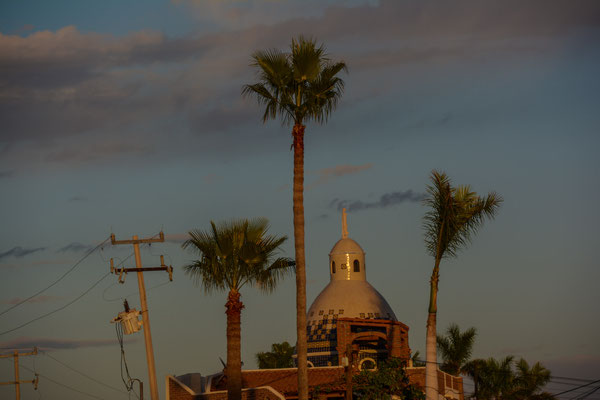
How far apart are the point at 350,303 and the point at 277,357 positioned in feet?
53.2

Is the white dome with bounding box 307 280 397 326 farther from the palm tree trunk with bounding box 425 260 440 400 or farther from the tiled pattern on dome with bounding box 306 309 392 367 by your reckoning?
the palm tree trunk with bounding box 425 260 440 400

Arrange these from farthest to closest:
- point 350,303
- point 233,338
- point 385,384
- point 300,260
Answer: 1. point 350,303
2. point 385,384
3. point 233,338
4. point 300,260

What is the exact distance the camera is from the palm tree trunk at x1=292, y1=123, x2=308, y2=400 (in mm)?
31125

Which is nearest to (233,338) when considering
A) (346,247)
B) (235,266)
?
(235,266)

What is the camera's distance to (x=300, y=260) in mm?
31875

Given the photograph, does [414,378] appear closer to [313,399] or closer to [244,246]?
[313,399]

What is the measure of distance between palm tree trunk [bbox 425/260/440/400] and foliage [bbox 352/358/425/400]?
7619mm

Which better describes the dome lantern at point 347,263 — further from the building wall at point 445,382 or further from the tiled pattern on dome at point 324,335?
the building wall at point 445,382

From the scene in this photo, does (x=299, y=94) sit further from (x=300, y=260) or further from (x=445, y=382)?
(x=445, y=382)

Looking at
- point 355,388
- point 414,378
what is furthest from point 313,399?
point 414,378

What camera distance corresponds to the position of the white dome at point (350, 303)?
54.5m

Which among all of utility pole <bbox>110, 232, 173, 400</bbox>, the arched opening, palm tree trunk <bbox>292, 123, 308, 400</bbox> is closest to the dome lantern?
the arched opening

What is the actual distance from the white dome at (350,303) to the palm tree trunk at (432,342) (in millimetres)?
15750

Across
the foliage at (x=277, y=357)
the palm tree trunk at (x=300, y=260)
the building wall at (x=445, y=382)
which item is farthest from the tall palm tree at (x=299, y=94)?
the foliage at (x=277, y=357)
